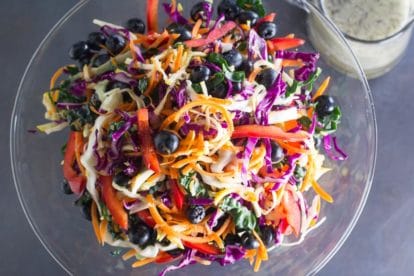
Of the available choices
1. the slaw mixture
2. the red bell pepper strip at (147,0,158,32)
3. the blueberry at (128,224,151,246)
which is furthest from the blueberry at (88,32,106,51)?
the blueberry at (128,224,151,246)

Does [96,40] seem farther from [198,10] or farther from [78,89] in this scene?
[198,10]

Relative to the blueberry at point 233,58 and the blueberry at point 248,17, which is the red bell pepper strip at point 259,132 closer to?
the blueberry at point 233,58

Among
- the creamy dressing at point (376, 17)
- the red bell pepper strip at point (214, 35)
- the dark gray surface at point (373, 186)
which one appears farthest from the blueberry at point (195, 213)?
the creamy dressing at point (376, 17)

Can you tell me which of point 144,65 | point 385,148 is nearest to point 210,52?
point 144,65

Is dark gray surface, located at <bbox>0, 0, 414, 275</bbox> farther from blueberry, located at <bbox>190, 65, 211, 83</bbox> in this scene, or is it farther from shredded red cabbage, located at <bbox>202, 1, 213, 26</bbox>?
blueberry, located at <bbox>190, 65, 211, 83</bbox>

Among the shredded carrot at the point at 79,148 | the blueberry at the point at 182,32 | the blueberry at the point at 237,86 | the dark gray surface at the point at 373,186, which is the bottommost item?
the dark gray surface at the point at 373,186

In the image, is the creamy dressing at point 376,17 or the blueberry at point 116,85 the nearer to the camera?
the blueberry at point 116,85
